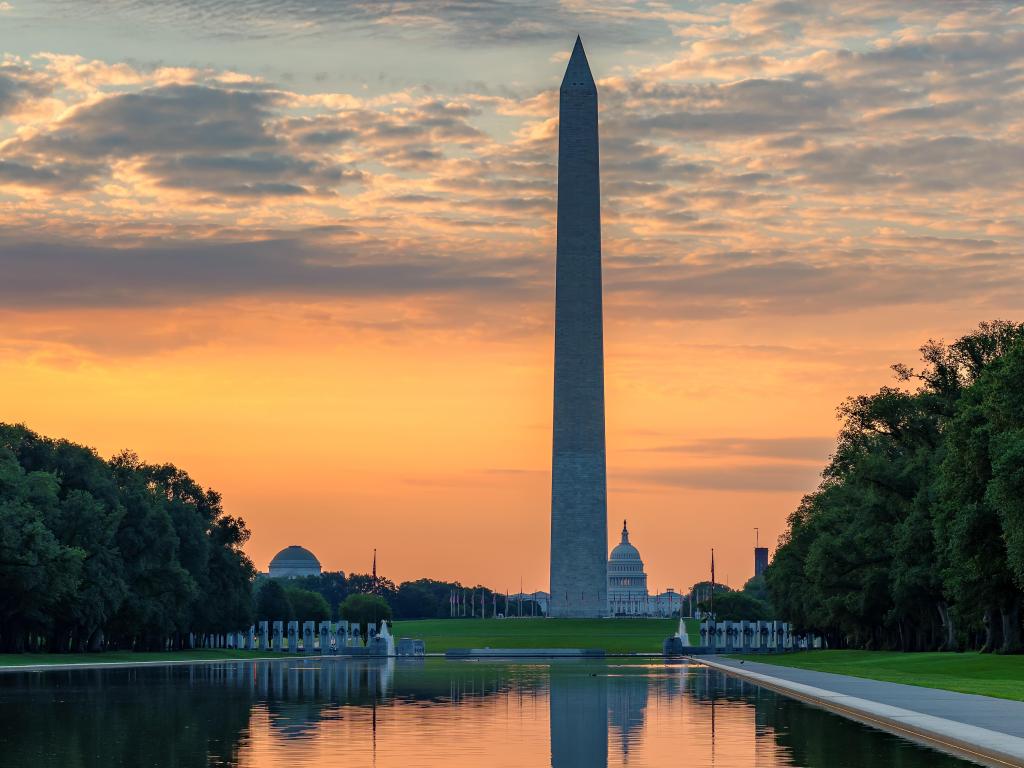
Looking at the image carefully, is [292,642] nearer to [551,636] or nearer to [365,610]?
[551,636]

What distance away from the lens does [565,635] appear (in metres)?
111

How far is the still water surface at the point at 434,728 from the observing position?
2034 centimetres

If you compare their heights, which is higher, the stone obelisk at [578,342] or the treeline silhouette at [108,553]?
the stone obelisk at [578,342]

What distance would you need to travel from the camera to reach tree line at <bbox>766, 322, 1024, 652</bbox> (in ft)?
177

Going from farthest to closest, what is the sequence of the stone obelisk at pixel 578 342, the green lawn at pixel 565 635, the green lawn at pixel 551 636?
the stone obelisk at pixel 578 342
the green lawn at pixel 565 635
the green lawn at pixel 551 636

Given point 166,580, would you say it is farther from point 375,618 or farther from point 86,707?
point 375,618

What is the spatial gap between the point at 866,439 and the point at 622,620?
40239 mm

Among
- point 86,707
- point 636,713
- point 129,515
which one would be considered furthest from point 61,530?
point 636,713

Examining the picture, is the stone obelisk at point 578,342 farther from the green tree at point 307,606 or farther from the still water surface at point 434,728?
the still water surface at point 434,728

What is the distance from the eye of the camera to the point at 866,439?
8719cm

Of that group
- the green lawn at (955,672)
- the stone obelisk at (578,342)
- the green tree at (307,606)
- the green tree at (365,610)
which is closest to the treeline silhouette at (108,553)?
the stone obelisk at (578,342)

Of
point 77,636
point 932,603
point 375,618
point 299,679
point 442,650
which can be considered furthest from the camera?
point 375,618

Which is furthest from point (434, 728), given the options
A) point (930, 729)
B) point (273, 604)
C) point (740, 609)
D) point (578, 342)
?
point (740, 609)

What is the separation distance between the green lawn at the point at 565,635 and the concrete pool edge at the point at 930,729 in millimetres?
68991
